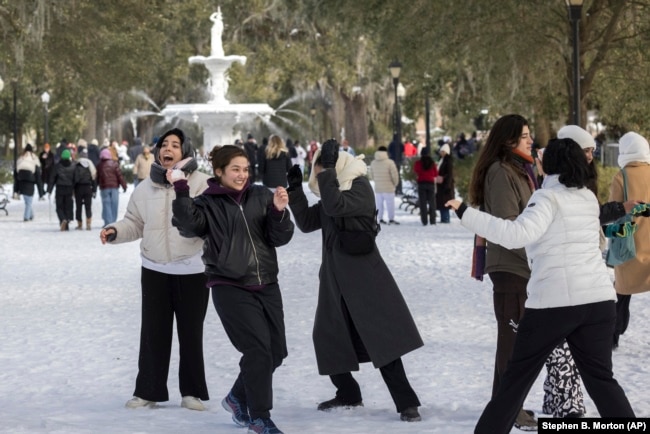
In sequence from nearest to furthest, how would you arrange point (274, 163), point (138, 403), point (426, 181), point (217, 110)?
point (138, 403) → point (426, 181) → point (274, 163) → point (217, 110)

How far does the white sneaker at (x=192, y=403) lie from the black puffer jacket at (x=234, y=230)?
3.74 feet

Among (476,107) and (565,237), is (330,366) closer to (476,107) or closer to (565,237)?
(565,237)

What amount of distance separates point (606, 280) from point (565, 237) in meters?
0.28

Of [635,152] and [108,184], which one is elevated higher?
[635,152]

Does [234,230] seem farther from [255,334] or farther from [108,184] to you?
[108,184]

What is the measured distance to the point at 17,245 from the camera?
76.2 feet

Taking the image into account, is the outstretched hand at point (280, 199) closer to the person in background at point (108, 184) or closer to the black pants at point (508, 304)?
the black pants at point (508, 304)

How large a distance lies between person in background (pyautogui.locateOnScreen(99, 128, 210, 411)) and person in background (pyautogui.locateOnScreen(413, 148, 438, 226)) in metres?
18.2

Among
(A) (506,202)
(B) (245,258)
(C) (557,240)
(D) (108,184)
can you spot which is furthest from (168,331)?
(D) (108,184)

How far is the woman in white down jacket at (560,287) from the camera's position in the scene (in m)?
6.48

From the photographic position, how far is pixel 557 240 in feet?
21.7

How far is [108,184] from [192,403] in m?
18.0

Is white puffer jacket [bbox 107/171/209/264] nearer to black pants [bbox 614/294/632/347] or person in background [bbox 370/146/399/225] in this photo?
black pants [bbox 614/294/632/347]

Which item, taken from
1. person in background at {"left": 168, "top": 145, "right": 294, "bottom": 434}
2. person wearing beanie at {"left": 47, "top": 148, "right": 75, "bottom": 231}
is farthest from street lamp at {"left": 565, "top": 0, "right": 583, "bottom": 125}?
person in background at {"left": 168, "top": 145, "right": 294, "bottom": 434}
